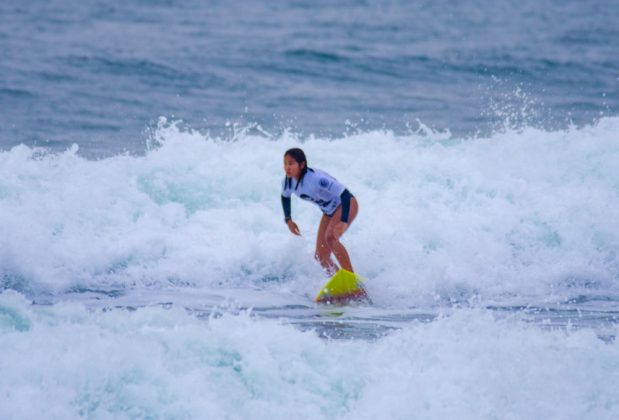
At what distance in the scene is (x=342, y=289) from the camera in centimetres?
878

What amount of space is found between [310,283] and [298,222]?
6.69 ft

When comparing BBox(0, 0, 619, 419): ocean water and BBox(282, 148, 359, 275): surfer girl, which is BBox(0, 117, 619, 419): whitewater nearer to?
BBox(0, 0, 619, 419): ocean water

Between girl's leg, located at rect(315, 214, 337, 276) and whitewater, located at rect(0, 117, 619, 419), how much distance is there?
28 centimetres

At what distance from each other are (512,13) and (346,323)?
79.5 feet

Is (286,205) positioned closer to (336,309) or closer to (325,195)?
(325,195)

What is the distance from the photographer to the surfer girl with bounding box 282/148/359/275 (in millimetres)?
8516

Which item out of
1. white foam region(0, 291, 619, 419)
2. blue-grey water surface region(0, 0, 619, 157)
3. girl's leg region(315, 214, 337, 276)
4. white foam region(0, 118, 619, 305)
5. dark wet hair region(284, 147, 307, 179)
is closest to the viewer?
white foam region(0, 291, 619, 419)

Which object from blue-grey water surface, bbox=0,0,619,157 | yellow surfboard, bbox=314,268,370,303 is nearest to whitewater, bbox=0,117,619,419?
yellow surfboard, bbox=314,268,370,303

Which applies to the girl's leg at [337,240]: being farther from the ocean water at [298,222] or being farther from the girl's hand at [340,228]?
the ocean water at [298,222]

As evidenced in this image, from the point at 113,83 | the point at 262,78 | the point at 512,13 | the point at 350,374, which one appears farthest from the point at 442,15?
the point at 350,374

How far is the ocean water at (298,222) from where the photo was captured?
625 cm

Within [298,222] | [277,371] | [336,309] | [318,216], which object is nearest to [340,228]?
[336,309]

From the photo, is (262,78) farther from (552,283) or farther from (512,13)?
(512,13)

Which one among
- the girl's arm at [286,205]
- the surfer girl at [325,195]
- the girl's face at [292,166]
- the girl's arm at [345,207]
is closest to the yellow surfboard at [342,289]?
the surfer girl at [325,195]
